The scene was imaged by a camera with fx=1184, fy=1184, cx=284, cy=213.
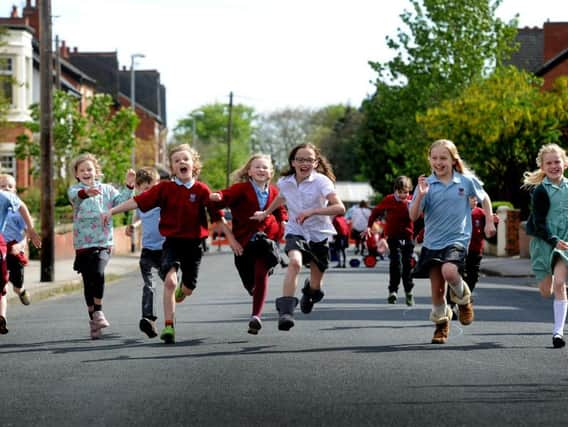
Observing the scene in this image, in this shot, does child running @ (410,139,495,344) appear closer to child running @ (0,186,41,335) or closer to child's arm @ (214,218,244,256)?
child's arm @ (214,218,244,256)

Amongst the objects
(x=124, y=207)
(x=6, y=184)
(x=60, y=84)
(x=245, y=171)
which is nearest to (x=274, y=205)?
(x=245, y=171)

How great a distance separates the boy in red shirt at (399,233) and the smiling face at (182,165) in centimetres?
536

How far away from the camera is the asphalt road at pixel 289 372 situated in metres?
6.61

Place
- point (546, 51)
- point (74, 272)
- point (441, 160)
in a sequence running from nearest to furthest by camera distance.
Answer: point (441, 160), point (74, 272), point (546, 51)

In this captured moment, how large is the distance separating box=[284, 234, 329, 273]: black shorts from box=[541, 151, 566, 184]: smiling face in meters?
2.03

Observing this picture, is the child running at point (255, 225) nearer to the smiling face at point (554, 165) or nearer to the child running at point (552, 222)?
the child running at point (552, 222)

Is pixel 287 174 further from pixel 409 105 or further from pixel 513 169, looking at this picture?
pixel 409 105

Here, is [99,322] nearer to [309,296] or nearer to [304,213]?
[309,296]

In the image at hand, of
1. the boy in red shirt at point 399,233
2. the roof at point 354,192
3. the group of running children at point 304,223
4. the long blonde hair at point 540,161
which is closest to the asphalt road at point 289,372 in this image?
the group of running children at point 304,223

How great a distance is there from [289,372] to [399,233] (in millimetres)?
7462

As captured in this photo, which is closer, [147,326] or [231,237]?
[231,237]

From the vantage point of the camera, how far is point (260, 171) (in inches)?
409

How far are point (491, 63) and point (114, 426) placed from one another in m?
45.1

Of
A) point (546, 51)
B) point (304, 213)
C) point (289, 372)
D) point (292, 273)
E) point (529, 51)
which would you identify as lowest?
point (289, 372)
